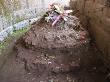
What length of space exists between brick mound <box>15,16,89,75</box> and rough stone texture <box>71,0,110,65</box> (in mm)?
167

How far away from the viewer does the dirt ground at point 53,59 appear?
2.53 metres

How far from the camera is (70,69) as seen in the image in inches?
102

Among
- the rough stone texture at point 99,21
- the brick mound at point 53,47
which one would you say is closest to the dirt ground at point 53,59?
the brick mound at point 53,47

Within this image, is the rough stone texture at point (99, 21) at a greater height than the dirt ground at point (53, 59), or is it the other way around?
the rough stone texture at point (99, 21)

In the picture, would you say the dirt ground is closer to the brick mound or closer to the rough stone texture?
the brick mound

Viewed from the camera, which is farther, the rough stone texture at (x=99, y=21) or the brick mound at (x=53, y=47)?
the brick mound at (x=53, y=47)

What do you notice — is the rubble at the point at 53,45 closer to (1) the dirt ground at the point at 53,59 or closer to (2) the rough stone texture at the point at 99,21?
(1) the dirt ground at the point at 53,59

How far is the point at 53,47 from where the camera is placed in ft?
9.27

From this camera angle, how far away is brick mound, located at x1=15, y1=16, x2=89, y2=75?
2619 mm

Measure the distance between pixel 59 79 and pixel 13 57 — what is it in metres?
0.74

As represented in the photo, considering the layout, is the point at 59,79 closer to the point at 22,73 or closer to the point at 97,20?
the point at 22,73

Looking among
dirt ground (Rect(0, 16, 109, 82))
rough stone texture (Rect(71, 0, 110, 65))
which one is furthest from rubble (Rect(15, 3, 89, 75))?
rough stone texture (Rect(71, 0, 110, 65))

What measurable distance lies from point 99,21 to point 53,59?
71 cm

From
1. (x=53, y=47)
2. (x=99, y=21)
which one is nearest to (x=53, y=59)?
(x=53, y=47)
